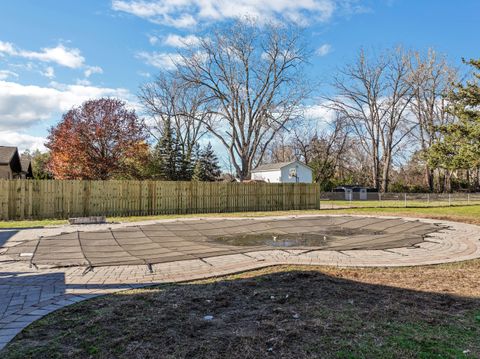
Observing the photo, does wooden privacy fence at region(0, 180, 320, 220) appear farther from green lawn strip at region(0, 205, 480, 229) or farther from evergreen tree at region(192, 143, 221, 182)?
evergreen tree at region(192, 143, 221, 182)

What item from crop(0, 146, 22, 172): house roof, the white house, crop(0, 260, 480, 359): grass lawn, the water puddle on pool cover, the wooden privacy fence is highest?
crop(0, 146, 22, 172): house roof

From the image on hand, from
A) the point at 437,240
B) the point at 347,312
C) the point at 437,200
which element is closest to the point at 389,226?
the point at 437,240

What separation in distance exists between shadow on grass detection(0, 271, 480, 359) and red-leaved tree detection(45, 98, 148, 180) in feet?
59.2

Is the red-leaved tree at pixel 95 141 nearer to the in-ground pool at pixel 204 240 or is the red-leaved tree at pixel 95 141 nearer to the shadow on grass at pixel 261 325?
the in-ground pool at pixel 204 240

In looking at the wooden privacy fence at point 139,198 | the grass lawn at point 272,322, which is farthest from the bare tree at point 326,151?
the grass lawn at point 272,322

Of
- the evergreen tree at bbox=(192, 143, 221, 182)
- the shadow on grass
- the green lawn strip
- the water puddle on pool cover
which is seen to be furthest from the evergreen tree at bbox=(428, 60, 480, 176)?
the evergreen tree at bbox=(192, 143, 221, 182)

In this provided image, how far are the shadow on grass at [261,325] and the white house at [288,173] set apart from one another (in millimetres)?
25441

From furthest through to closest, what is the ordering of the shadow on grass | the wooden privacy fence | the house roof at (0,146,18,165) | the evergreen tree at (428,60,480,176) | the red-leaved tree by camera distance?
the house roof at (0,146,18,165)
the red-leaved tree
the evergreen tree at (428,60,480,176)
the wooden privacy fence
the shadow on grass

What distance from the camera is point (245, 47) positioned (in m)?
27.4

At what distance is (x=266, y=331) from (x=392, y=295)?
1.68 m

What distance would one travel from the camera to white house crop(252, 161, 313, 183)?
96.4 feet

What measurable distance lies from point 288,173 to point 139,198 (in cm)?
1661

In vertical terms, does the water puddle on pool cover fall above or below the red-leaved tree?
below

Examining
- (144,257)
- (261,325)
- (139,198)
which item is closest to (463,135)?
(139,198)
